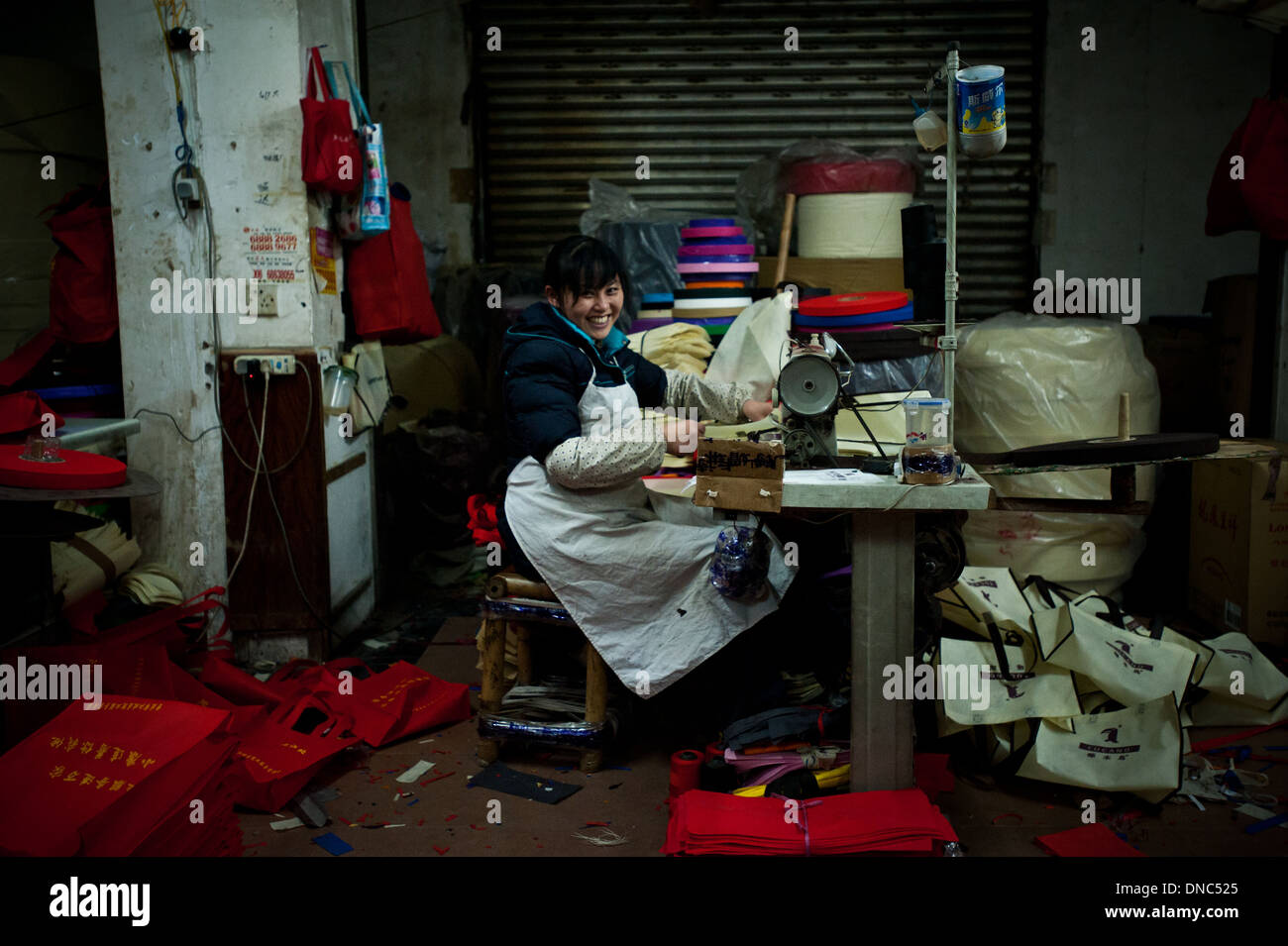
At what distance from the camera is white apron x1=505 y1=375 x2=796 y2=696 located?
3102 millimetres

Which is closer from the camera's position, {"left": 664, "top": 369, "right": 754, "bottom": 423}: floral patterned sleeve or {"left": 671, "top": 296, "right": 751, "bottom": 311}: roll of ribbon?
{"left": 664, "top": 369, "right": 754, "bottom": 423}: floral patterned sleeve

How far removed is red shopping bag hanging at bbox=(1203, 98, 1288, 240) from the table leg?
9.46 feet

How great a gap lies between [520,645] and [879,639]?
51.4 inches

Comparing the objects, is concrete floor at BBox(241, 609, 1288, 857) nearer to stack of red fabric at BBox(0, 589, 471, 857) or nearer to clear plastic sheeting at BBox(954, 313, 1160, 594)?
stack of red fabric at BBox(0, 589, 471, 857)

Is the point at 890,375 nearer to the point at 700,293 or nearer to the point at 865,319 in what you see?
the point at 865,319

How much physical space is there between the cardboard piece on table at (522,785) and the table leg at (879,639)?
0.94m

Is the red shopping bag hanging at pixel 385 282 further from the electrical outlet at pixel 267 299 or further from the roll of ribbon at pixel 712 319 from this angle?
the roll of ribbon at pixel 712 319

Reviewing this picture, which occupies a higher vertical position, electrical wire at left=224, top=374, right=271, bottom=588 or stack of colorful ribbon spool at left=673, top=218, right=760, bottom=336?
stack of colorful ribbon spool at left=673, top=218, right=760, bottom=336

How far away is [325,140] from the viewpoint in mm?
3941

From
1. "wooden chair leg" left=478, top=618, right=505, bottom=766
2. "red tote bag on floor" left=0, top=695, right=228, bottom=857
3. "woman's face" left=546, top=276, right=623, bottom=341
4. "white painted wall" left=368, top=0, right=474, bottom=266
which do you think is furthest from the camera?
"white painted wall" left=368, top=0, right=474, bottom=266

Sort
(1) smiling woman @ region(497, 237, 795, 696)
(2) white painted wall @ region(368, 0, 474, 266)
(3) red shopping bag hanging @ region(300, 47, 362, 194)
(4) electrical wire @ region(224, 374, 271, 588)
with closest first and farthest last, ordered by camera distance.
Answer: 1. (1) smiling woman @ region(497, 237, 795, 696)
2. (3) red shopping bag hanging @ region(300, 47, 362, 194)
3. (4) electrical wire @ region(224, 374, 271, 588)
4. (2) white painted wall @ region(368, 0, 474, 266)

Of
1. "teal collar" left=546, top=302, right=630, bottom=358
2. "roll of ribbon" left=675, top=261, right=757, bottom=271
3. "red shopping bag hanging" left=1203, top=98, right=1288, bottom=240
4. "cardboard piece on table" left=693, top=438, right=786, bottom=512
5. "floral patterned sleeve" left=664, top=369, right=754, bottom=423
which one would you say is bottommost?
"cardboard piece on table" left=693, top=438, right=786, bottom=512

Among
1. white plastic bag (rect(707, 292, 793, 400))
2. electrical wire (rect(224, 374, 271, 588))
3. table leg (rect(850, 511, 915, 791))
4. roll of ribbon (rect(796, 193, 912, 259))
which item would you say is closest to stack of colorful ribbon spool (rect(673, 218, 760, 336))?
white plastic bag (rect(707, 292, 793, 400))
